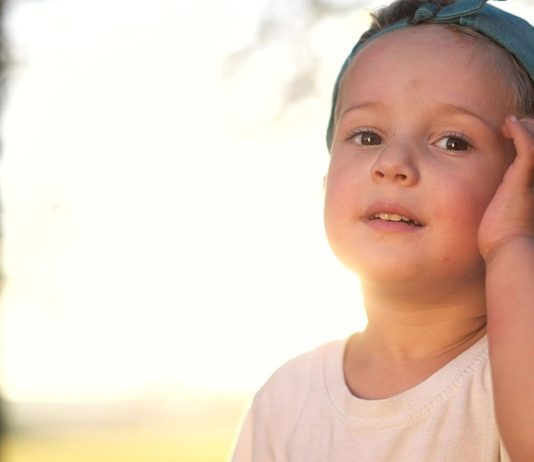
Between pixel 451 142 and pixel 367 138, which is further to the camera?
pixel 367 138

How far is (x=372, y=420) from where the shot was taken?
260 cm

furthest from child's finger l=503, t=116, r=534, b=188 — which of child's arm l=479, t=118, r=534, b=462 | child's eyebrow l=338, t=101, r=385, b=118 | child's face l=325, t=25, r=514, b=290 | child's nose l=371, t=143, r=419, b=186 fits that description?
child's eyebrow l=338, t=101, r=385, b=118

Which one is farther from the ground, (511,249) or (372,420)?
(511,249)

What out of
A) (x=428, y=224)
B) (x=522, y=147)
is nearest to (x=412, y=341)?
(x=428, y=224)

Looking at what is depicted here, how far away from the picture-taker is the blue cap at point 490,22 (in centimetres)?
270

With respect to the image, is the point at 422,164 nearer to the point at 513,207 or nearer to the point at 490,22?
the point at 513,207

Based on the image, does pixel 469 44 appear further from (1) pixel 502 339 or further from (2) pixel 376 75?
(1) pixel 502 339

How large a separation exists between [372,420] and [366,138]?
0.74 m

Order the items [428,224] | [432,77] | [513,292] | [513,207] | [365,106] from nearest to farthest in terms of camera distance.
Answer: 1. [513,292]
2. [513,207]
3. [428,224]
4. [432,77]
5. [365,106]

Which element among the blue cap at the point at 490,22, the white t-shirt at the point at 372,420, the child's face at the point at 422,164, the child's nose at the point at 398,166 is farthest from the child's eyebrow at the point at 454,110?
the white t-shirt at the point at 372,420

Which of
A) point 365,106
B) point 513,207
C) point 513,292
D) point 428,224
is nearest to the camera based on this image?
point 513,292

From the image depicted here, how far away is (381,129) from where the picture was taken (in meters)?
2.67

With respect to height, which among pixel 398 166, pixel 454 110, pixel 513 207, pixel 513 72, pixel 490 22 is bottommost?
pixel 513 207

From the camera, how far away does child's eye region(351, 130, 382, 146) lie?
8.88 feet
